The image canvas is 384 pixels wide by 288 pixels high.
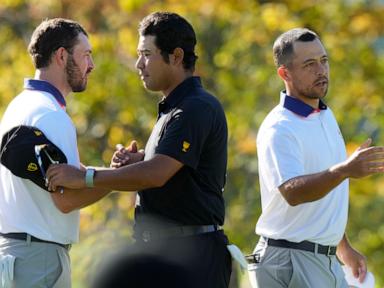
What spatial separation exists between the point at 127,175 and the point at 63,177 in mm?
306

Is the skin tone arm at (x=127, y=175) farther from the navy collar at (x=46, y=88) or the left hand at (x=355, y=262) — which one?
the left hand at (x=355, y=262)

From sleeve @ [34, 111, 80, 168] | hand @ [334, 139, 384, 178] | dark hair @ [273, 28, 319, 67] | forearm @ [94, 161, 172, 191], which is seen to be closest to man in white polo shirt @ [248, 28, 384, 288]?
dark hair @ [273, 28, 319, 67]

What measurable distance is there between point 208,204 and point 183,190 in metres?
0.15

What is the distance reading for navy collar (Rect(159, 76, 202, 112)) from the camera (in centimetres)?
612

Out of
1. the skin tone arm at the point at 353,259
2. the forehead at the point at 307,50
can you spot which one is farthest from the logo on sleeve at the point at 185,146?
the skin tone arm at the point at 353,259

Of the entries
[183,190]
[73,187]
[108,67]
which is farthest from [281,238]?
Result: [108,67]

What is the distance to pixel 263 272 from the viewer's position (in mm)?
6359

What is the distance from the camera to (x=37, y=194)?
235 inches

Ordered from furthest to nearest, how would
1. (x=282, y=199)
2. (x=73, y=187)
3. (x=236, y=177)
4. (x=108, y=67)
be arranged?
(x=236, y=177)
(x=108, y=67)
(x=282, y=199)
(x=73, y=187)

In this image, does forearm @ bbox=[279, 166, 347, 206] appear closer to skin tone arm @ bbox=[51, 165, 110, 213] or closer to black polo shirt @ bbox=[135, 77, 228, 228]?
black polo shirt @ bbox=[135, 77, 228, 228]

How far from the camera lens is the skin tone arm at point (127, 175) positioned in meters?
5.86

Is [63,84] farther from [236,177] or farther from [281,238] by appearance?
[236,177]

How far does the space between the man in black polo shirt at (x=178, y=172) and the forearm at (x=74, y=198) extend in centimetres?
6

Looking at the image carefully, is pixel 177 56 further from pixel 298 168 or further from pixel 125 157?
pixel 298 168
